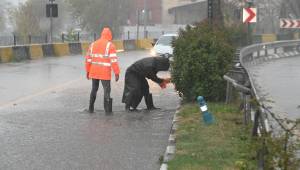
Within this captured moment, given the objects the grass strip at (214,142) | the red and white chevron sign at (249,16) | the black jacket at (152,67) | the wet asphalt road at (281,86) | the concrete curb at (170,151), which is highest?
the red and white chevron sign at (249,16)

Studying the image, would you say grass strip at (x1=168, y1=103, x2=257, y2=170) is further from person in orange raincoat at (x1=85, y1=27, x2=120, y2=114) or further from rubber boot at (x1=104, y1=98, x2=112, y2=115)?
person in orange raincoat at (x1=85, y1=27, x2=120, y2=114)

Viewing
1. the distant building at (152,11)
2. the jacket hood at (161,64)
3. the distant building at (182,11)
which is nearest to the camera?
the jacket hood at (161,64)

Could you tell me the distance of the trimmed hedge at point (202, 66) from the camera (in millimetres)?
14109

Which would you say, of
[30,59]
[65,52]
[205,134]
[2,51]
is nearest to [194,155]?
[205,134]

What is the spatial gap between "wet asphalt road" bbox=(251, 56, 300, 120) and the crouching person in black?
2.19 metres

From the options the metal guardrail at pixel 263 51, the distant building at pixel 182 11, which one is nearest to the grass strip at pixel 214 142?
the metal guardrail at pixel 263 51

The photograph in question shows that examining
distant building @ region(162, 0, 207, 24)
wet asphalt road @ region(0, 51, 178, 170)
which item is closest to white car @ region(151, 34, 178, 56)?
wet asphalt road @ region(0, 51, 178, 170)

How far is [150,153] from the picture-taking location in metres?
9.61

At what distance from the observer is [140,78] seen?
47.6 feet

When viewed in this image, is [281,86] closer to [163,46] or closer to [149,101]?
[149,101]

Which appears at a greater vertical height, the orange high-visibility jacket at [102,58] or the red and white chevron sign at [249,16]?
the red and white chevron sign at [249,16]

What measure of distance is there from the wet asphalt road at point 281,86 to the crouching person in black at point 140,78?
219cm

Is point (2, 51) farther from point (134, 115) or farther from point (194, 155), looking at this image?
point (194, 155)

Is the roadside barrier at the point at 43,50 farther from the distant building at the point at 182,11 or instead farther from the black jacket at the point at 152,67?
the distant building at the point at 182,11
